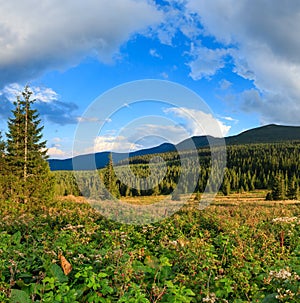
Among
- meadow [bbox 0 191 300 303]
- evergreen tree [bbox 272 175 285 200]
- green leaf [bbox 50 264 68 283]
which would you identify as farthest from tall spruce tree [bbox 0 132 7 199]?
evergreen tree [bbox 272 175 285 200]

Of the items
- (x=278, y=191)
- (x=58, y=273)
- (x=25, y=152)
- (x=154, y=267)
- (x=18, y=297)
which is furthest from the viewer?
(x=278, y=191)

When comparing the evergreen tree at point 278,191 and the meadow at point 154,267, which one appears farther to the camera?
the evergreen tree at point 278,191

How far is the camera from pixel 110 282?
535cm

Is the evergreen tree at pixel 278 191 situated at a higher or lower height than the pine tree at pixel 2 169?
lower

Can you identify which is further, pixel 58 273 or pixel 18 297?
pixel 58 273

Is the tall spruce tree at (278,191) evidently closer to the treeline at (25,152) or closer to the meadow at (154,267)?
the treeline at (25,152)

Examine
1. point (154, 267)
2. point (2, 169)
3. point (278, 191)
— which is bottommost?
point (278, 191)

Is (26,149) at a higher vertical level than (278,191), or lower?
higher

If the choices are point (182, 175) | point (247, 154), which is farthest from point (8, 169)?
point (247, 154)

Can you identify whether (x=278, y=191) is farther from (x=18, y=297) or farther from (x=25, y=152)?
(x=18, y=297)

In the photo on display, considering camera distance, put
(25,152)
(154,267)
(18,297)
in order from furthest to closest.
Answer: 1. (25,152)
2. (154,267)
3. (18,297)

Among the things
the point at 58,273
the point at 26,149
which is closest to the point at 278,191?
the point at 26,149

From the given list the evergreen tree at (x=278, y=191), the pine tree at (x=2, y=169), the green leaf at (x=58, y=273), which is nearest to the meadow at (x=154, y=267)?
the green leaf at (x=58, y=273)

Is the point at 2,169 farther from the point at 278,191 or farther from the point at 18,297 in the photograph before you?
the point at 278,191
